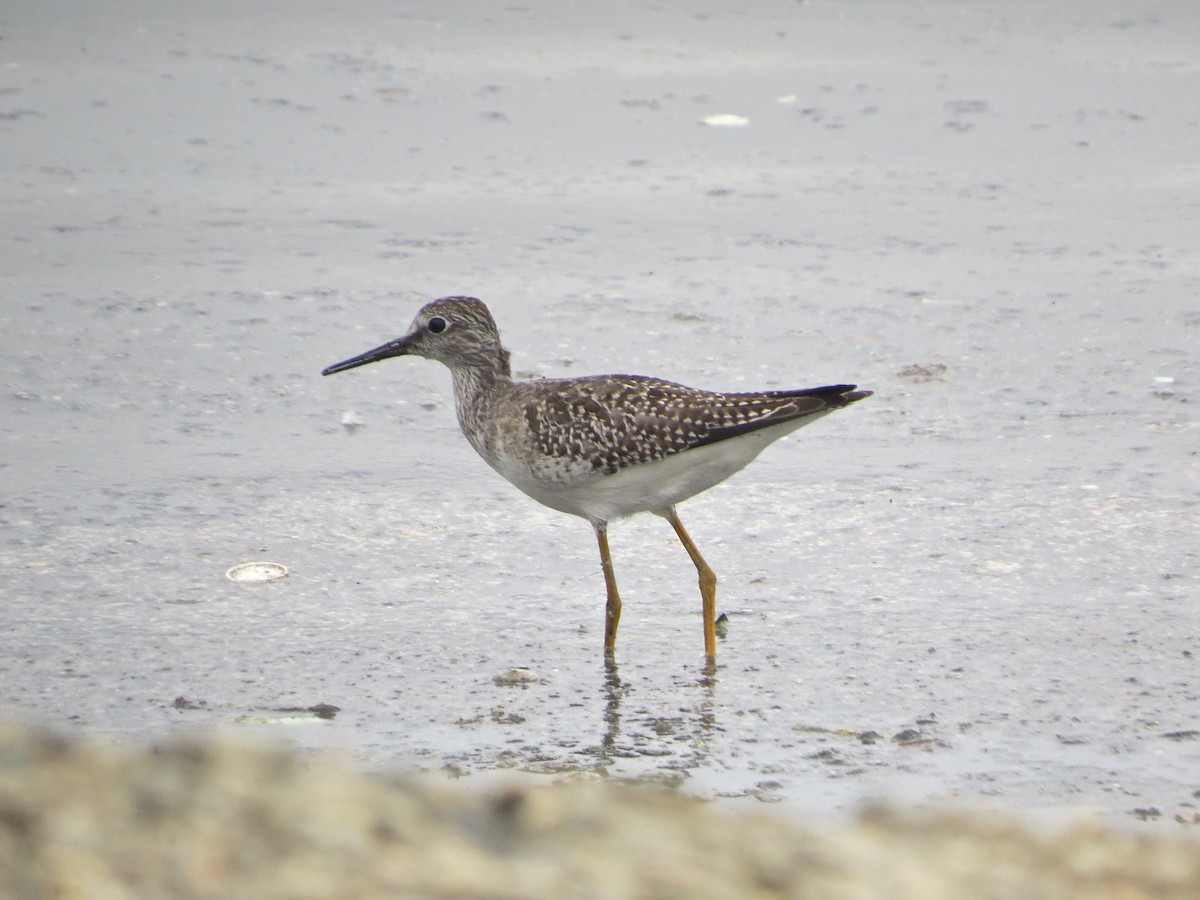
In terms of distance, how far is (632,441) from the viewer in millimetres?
6102

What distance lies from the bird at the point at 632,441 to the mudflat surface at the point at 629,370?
350mm

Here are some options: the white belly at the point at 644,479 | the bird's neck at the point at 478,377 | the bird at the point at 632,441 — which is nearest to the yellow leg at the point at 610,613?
the bird at the point at 632,441

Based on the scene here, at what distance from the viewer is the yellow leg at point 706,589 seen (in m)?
5.80

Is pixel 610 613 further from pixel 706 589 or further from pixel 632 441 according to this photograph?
pixel 632 441

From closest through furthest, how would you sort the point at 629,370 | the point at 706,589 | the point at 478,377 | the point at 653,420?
the point at 706,589, the point at 653,420, the point at 478,377, the point at 629,370

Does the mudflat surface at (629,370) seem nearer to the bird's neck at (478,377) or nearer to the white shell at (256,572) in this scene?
the white shell at (256,572)

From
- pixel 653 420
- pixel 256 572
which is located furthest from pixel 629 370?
pixel 256 572

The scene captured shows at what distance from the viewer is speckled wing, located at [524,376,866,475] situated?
609 cm

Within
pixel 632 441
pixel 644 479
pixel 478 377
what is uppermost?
pixel 478 377

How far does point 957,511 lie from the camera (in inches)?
271

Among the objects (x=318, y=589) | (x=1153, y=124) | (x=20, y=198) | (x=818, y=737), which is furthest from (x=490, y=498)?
(x=1153, y=124)

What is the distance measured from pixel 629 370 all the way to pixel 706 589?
2291 millimetres

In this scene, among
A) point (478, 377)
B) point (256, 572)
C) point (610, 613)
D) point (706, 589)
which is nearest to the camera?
point (610, 613)

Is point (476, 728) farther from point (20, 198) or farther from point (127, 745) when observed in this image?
point (20, 198)
